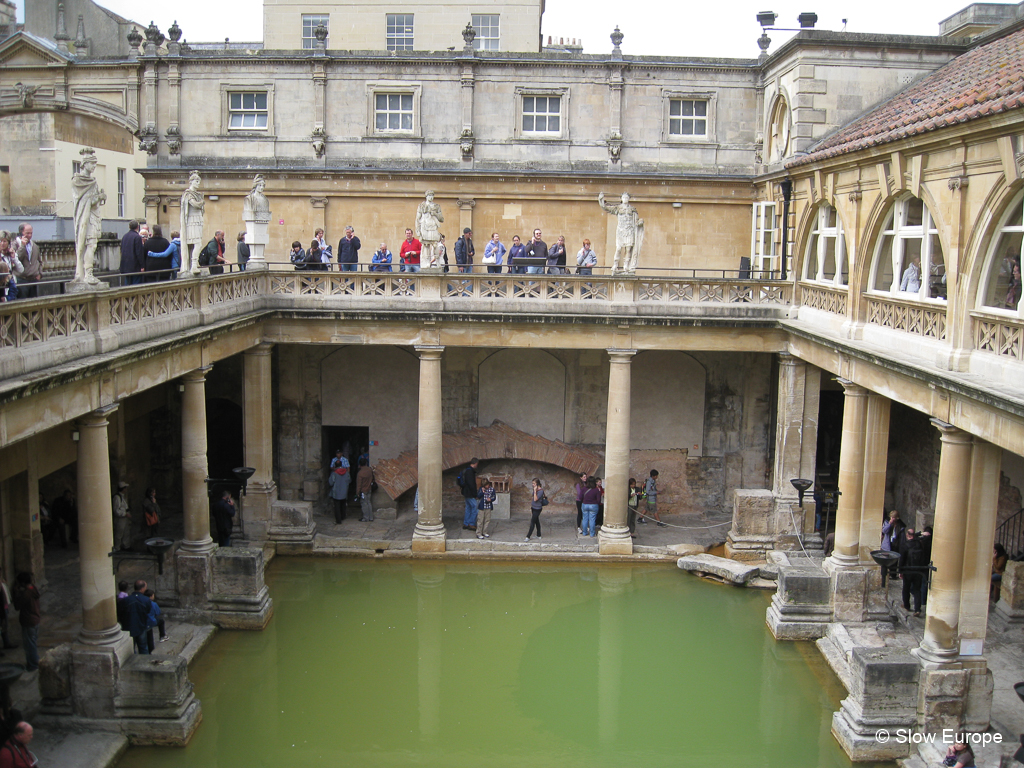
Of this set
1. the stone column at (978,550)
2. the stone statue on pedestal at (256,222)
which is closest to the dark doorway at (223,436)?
the stone statue on pedestal at (256,222)

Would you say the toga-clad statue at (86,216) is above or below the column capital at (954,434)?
above

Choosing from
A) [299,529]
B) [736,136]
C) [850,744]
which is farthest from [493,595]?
[736,136]

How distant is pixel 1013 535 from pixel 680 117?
13.9m

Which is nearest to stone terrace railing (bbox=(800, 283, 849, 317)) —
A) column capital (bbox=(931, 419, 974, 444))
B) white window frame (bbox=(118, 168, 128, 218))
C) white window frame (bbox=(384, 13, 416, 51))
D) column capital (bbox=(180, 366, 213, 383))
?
column capital (bbox=(931, 419, 974, 444))

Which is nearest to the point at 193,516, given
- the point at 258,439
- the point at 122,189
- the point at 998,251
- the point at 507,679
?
the point at 258,439

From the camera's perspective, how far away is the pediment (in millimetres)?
30172

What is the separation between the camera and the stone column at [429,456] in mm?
22906

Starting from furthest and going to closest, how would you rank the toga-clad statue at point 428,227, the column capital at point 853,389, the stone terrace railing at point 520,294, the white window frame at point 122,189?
1. the white window frame at point 122,189
2. the stone terrace railing at point 520,294
3. the toga-clad statue at point 428,227
4. the column capital at point 853,389

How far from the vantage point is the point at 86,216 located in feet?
45.6

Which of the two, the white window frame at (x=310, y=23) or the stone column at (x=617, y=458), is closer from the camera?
the stone column at (x=617, y=458)

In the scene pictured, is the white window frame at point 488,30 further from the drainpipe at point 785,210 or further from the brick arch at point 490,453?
the brick arch at point 490,453

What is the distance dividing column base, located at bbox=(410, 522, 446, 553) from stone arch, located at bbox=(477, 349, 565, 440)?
16.2ft

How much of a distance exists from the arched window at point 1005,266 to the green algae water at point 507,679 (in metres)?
7.23

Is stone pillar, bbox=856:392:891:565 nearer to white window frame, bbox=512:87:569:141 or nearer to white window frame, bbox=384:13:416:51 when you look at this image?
white window frame, bbox=512:87:569:141
